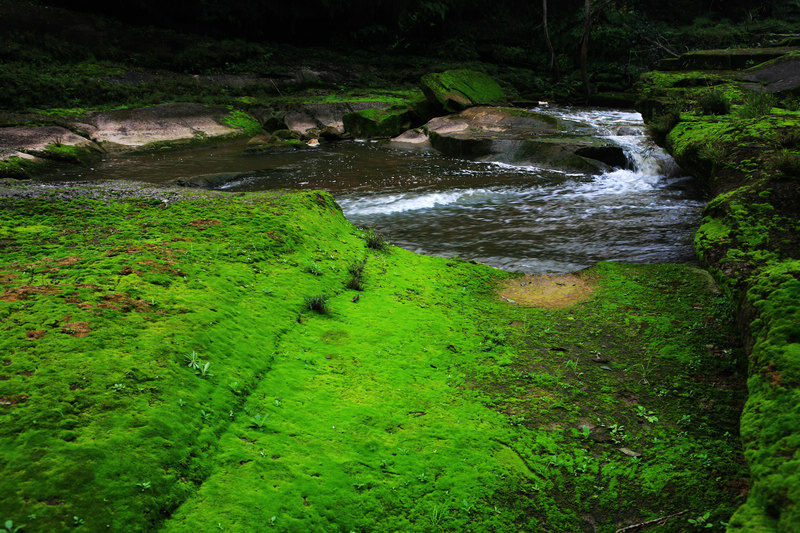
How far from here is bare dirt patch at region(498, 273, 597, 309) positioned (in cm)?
524

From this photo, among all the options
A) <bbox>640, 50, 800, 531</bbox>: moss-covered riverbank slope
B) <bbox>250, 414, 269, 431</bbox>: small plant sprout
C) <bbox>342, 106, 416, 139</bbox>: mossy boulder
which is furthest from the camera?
<bbox>342, 106, 416, 139</bbox>: mossy boulder

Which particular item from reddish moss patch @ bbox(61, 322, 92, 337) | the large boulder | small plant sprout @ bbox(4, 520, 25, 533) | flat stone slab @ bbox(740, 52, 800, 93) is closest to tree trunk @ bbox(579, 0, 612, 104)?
flat stone slab @ bbox(740, 52, 800, 93)

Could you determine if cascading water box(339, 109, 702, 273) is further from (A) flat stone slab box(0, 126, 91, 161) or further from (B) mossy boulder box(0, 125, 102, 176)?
(A) flat stone slab box(0, 126, 91, 161)

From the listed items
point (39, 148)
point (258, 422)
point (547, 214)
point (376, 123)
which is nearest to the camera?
point (258, 422)

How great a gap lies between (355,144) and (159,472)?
16.5 meters

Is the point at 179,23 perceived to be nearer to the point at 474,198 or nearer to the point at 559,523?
the point at 474,198

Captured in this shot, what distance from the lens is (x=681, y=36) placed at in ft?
91.8

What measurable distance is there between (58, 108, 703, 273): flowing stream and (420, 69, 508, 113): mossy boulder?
3633 millimetres

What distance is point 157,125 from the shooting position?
16750 mm

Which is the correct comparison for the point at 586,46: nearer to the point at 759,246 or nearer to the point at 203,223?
the point at 759,246

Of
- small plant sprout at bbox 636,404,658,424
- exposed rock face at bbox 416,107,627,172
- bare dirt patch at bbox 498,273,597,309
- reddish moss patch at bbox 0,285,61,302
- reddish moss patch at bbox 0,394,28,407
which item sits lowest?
small plant sprout at bbox 636,404,658,424

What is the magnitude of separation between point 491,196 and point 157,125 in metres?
12.6

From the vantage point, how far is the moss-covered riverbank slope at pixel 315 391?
7.35 ft

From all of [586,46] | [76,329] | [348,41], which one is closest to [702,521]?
[76,329]
